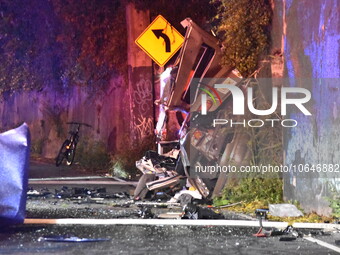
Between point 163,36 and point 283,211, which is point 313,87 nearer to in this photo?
point 283,211

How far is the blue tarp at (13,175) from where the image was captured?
9273mm

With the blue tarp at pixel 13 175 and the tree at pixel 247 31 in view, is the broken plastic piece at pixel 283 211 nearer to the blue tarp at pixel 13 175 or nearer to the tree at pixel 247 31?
the tree at pixel 247 31

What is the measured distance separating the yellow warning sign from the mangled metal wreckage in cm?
342

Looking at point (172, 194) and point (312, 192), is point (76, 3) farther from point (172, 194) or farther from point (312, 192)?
point (312, 192)

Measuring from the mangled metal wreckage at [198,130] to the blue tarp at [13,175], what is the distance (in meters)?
4.39

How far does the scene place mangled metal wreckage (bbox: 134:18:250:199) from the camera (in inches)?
523

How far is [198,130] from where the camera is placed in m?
13.7

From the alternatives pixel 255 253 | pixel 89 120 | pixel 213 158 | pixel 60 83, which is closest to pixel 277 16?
pixel 213 158

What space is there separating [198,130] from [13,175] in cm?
491

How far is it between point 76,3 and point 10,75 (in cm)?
798

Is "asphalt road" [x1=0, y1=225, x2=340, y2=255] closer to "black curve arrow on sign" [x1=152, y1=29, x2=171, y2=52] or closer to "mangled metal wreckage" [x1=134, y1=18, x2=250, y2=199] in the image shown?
"mangled metal wreckage" [x1=134, y1=18, x2=250, y2=199]

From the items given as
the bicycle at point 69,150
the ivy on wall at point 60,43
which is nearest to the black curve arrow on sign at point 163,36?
the ivy on wall at point 60,43

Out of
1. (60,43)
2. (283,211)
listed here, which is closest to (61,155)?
(60,43)

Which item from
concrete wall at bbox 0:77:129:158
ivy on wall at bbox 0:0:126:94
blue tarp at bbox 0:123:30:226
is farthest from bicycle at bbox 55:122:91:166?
blue tarp at bbox 0:123:30:226
